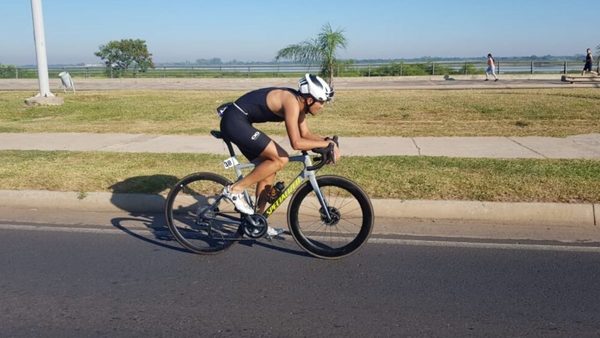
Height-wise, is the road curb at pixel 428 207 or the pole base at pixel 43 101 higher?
the pole base at pixel 43 101

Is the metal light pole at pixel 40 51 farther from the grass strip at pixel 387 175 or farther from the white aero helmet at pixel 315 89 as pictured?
the white aero helmet at pixel 315 89

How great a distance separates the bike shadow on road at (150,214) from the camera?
589cm

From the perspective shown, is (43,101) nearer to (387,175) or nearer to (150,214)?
(150,214)

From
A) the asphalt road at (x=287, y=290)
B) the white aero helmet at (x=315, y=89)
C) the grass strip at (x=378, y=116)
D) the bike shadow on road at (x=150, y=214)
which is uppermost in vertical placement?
the white aero helmet at (x=315, y=89)

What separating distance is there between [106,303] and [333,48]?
54.6 feet

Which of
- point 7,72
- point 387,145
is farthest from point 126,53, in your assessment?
point 387,145

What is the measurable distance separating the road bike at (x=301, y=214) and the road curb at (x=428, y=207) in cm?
105

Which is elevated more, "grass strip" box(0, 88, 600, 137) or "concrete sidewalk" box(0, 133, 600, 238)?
"grass strip" box(0, 88, 600, 137)

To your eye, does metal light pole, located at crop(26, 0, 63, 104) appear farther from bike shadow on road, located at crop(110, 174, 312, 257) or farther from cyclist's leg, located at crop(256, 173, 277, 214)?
cyclist's leg, located at crop(256, 173, 277, 214)

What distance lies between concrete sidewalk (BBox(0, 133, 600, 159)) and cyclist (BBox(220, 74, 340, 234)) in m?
4.26

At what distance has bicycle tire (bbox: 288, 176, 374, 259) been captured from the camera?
524 centimetres

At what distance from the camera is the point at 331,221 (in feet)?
17.7

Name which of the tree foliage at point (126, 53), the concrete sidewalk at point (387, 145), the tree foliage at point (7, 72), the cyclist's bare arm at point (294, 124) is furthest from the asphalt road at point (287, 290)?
the tree foliage at point (126, 53)

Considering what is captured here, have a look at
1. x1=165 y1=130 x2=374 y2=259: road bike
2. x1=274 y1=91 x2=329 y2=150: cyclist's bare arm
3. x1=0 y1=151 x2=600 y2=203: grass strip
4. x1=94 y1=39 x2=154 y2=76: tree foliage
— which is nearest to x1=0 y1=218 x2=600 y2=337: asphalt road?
x1=165 y1=130 x2=374 y2=259: road bike
